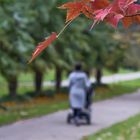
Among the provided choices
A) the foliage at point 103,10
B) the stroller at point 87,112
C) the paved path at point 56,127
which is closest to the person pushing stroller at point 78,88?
the stroller at point 87,112

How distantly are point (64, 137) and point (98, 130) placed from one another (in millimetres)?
1468

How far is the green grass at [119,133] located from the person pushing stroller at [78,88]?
106 cm

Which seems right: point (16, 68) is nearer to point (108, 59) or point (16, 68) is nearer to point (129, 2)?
point (108, 59)

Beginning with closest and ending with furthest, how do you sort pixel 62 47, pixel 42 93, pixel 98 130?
pixel 98 130 → pixel 62 47 → pixel 42 93

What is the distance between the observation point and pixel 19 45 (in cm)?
1848

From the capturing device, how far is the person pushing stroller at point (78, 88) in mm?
15391

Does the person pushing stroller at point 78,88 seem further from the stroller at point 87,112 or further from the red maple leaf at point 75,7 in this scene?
the red maple leaf at point 75,7

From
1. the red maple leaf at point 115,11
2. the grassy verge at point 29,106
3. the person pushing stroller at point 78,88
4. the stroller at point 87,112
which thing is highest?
the red maple leaf at point 115,11

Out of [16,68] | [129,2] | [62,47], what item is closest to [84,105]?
[16,68]

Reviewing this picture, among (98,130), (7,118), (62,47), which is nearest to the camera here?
(98,130)

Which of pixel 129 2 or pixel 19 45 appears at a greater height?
pixel 129 2

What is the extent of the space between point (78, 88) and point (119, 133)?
2.38 meters

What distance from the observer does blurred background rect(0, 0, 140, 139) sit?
18.2 metres

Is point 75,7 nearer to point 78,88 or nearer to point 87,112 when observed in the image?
point 78,88
